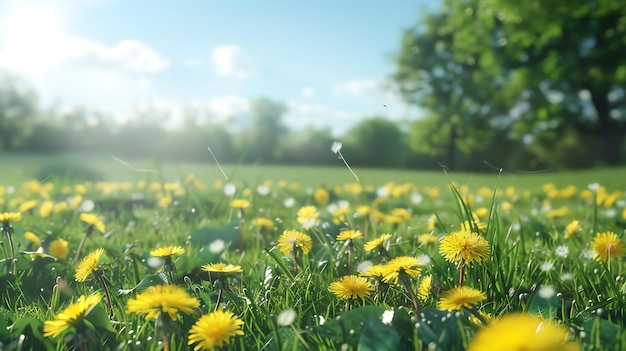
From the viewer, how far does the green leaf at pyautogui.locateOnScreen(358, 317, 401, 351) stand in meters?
1.11

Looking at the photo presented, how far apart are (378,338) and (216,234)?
1327mm

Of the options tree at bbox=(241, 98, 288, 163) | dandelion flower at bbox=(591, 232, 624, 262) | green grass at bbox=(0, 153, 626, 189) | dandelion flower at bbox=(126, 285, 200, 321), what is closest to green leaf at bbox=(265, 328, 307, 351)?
dandelion flower at bbox=(126, 285, 200, 321)

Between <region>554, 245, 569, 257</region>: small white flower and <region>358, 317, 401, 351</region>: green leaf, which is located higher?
<region>554, 245, 569, 257</region>: small white flower

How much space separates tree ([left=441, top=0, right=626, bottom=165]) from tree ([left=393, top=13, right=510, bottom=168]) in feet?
12.6

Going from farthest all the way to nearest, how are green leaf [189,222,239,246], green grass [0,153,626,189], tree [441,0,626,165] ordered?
tree [441,0,626,165]
green grass [0,153,626,189]
green leaf [189,222,239,246]

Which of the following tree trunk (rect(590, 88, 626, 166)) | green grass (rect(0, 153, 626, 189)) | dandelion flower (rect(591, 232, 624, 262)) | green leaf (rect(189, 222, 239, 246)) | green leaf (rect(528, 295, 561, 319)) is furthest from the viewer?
tree trunk (rect(590, 88, 626, 166))

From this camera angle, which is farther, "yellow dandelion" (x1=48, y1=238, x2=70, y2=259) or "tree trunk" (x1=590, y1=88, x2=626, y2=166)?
"tree trunk" (x1=590, y1=88, x2=626, y2=166)

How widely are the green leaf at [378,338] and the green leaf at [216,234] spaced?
3.95ft

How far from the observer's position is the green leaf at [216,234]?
226 centimetres

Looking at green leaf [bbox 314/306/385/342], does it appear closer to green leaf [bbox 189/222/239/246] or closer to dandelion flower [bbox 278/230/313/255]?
dandelion flower [bbox 278/230/313/255]

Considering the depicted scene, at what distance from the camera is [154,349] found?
118 cm

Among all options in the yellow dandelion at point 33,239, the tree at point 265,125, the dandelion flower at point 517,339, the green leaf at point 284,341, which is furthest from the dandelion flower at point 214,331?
the tree at point 265,125

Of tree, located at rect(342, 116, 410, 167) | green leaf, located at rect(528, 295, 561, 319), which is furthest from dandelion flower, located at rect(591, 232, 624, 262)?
tree, located at rect(342, 116, 410, 167)

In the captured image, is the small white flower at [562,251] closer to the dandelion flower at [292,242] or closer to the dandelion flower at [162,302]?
the dandelion flower at [292,242]
